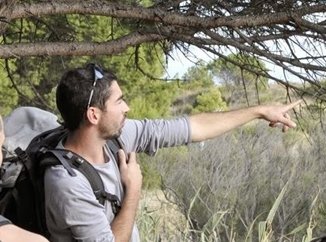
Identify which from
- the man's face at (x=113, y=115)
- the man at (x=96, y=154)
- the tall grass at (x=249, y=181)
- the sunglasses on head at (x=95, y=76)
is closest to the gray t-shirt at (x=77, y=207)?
the man at (x=96, y=154)

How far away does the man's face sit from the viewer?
2.64 meters

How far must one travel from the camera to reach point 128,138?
114 inches

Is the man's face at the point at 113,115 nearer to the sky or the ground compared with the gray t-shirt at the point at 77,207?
nearer to the sky

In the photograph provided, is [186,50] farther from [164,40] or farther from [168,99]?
[168,99]

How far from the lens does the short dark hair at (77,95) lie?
8.66 ft

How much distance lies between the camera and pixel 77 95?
2641mm

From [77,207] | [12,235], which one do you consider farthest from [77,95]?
[12,235]

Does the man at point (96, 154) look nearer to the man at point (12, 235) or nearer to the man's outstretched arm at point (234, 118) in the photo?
the man's outstretched arm at point (234, 118)

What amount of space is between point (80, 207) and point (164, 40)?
2413mm

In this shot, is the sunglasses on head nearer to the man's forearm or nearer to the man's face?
the man's face

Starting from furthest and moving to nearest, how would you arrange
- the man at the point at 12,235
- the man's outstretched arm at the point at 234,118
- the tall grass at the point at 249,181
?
the tall grass at the point at 249,181 → the man's outstretched arm at the point at 234,118 → the man at the point at 12,235

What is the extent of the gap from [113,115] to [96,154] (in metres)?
0.15

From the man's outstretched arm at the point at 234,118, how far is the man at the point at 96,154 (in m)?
0.17

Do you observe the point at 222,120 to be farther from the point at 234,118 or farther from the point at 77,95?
the point at 77,95
